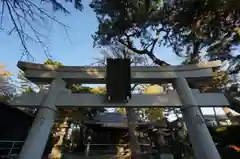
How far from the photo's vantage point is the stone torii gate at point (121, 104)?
3.57 metres

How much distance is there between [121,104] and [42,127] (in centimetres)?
165

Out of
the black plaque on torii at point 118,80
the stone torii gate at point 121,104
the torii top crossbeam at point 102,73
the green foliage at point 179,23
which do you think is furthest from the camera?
the green foliage at point 179,23

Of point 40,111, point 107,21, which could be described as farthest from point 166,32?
point 40,111

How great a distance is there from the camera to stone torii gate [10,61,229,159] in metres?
3.57

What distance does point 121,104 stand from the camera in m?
4.10

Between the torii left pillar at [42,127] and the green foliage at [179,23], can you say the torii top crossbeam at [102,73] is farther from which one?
the green foliage at [179,23]

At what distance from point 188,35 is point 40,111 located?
661 centimetres

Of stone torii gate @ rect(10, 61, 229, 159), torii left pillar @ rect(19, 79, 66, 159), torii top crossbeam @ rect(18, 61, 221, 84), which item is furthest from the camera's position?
torii top crossbeam @ rect(18, 61, 221, 84)

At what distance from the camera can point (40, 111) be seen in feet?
12.9

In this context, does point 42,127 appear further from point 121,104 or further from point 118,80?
point 118,80

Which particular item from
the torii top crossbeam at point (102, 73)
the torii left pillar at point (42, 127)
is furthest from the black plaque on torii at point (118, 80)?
the torii left pillar at point (42, 127)

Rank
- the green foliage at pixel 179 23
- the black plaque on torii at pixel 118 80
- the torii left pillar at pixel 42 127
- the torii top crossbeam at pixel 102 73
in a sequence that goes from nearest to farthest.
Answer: the torii left pillar at pixel 42 127
the black plaque on torii at pixel 118 80
the torii top crossbeam at pixel 102 73
the green foliage at pixel 179 23

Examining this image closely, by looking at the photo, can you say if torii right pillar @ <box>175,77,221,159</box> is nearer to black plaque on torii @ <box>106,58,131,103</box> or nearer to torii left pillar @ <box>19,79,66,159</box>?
black plaque on torii @ <box>106,58,131,103</box>

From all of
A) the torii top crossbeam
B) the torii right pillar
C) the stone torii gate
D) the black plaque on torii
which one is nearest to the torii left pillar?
the stone torii gate
